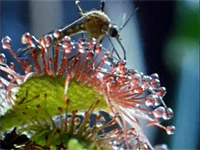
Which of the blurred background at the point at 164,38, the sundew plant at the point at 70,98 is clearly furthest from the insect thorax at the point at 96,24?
the blurred background at the point at 164,38

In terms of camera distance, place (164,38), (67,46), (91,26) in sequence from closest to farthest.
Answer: (67,46), (91,26), (164,38)

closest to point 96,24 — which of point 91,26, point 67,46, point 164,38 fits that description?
point 91,26

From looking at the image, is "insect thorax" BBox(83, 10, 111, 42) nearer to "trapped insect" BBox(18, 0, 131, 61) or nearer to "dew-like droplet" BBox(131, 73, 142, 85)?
"trapped insect" BBox(18, 0, 131, 61)

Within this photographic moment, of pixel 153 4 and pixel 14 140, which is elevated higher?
pixel 153 4

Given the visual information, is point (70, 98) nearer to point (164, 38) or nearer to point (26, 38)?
point (26, 38)

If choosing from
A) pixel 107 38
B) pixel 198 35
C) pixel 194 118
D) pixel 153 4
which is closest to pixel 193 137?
pixel 194 118

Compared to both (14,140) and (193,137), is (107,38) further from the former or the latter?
(193,137)
